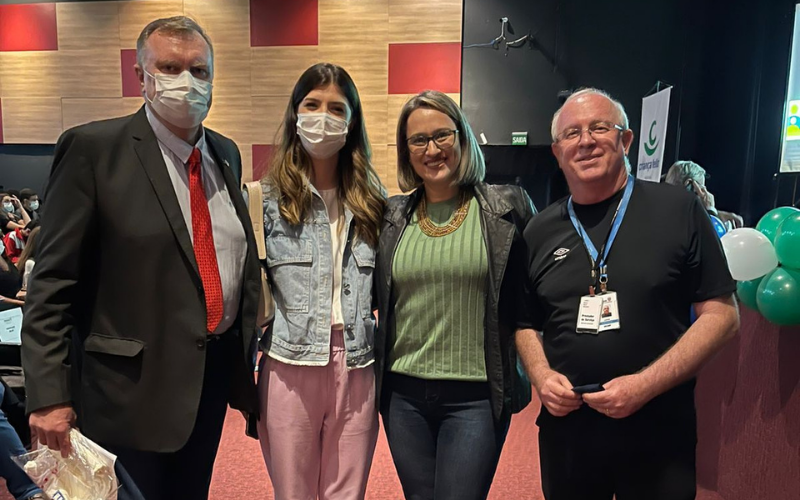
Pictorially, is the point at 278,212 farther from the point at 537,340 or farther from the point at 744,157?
the point at 744,157

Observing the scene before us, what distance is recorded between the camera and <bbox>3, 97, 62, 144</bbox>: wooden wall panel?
657cm

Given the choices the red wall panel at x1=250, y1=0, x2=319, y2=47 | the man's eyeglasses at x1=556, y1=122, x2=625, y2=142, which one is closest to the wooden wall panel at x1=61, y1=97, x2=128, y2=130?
the red wall panel at x1=250, y1=0, x2=319, y2=47

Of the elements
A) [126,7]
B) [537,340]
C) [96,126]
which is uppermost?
[126,7]

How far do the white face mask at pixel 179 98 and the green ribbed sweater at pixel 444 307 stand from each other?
681 mm

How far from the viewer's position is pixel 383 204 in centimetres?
166

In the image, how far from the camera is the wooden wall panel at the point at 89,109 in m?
6.43

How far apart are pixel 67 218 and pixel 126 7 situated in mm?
6235

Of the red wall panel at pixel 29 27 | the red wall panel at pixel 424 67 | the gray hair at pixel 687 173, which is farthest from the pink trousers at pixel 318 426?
the red wall panel at pixel 29 27

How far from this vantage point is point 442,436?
58.5 inches

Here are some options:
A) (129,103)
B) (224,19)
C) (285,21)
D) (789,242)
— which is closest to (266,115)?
(285,21)

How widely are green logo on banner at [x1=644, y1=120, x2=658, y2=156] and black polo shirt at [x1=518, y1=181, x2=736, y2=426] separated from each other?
12.2 feet

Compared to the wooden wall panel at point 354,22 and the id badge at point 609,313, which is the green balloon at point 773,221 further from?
the wooden wall panel at point 354,22

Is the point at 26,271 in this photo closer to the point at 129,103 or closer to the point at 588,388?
the point at 129,103

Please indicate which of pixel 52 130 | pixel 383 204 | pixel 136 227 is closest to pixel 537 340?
pixel 383 204
